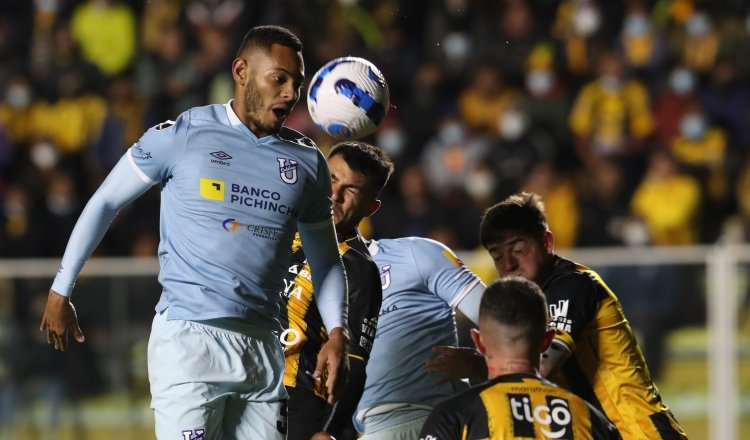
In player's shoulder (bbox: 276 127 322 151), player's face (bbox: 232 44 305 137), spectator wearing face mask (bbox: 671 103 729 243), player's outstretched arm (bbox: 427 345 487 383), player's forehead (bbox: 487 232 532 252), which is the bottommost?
player's outstretched arm (bbox: 427 345 487 383)

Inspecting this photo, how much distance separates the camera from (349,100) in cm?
601

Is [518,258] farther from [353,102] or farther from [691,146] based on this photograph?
[691,146]

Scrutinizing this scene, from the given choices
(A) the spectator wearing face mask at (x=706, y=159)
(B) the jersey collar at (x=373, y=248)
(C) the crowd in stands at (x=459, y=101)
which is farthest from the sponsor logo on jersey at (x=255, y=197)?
(A) the spectator wearing face mask at (x=706, y=159)

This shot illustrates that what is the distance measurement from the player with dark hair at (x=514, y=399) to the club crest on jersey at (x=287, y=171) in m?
0.99

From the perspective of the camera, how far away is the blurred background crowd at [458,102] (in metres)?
12.9

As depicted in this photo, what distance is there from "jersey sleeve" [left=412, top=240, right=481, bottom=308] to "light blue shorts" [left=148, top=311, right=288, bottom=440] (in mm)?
1220

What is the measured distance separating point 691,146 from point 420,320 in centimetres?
828

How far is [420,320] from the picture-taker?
594 cm

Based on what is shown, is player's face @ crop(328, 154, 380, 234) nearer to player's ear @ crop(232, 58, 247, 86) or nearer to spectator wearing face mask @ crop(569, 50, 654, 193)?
player's ear @ crop(232, 58, 247, 86)

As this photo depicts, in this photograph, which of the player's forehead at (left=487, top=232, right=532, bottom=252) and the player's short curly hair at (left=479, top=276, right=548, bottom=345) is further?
the player's forehead at (left=487, top=232, right=532, bottom=252)

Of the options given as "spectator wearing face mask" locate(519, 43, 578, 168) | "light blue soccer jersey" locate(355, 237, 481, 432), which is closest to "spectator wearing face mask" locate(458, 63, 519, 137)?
"spectator wearing face mask" locate(519, 43, 578, 168)

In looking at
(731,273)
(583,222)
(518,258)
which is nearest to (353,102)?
(518,258)

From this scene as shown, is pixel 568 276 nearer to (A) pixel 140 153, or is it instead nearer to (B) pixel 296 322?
(B) pixel 296 322

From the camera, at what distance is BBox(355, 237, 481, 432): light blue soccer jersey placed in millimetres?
5832
